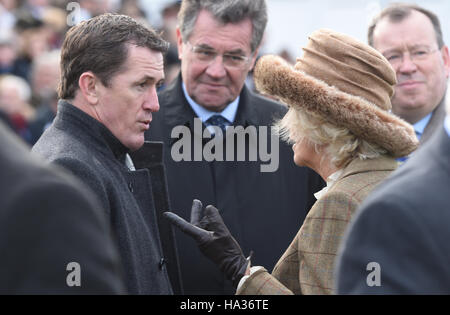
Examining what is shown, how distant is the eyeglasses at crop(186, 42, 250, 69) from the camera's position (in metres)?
4.48

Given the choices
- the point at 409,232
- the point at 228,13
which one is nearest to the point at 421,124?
the point at 228,13

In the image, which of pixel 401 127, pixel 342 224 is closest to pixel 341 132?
pixel 401 127

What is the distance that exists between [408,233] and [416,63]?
3.18m

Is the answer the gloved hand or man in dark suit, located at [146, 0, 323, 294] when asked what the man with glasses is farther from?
the gloved hand

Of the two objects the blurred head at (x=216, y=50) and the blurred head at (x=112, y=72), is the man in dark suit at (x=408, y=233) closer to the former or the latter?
the blurred head at (x=112, y=72)

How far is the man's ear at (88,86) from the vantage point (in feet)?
10.9

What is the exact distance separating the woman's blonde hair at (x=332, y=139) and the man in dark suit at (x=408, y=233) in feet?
3.41

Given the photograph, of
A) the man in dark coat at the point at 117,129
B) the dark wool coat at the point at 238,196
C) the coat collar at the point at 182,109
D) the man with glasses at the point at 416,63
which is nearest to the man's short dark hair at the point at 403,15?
the man with glasses at the point at 416,63

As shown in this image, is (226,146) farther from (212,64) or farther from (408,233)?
(408,233)

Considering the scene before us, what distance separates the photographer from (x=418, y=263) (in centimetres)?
190

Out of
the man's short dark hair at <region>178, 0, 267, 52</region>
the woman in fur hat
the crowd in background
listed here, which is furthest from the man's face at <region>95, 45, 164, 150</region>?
the crowd in background
